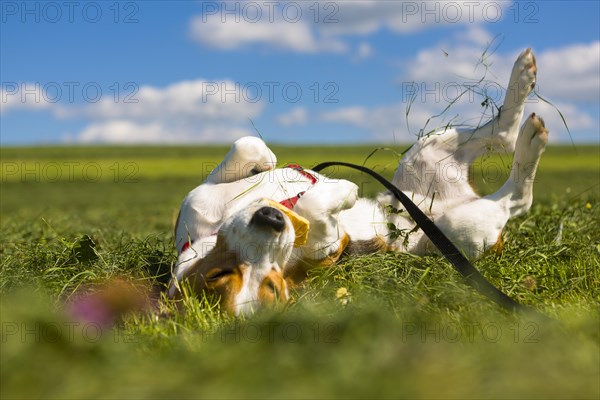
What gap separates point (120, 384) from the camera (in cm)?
179

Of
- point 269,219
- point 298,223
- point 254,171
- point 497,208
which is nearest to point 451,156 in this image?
point 497,208

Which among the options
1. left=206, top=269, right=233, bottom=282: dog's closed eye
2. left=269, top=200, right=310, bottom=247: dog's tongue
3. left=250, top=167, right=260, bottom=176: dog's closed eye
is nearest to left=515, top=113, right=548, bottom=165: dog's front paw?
left=269, top=200, right=310, bottom=247: dog's tongue

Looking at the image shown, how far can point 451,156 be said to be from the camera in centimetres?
464

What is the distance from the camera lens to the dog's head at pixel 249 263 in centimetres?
309

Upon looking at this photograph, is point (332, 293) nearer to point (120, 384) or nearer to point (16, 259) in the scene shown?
point (120, 384)

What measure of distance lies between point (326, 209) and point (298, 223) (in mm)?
341

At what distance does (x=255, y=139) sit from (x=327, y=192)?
0.86 m

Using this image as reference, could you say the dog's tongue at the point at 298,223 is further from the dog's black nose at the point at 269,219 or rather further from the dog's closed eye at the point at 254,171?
the dog's closed eye at the point at 254,171

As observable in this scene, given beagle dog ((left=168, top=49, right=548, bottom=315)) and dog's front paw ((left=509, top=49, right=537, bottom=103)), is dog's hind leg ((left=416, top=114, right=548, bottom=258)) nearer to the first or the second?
beagle dog ((left=168, top=49, right=548, bottom=315))

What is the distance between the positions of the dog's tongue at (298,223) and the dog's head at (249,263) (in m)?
0.16

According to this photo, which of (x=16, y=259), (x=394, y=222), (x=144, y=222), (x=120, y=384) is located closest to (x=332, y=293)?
(x=394, y=222)

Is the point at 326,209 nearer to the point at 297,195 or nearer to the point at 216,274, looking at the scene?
the point at 297,195

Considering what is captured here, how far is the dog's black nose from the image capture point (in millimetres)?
3100

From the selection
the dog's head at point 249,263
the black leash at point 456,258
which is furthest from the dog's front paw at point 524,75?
the dog's head at point 249,263
